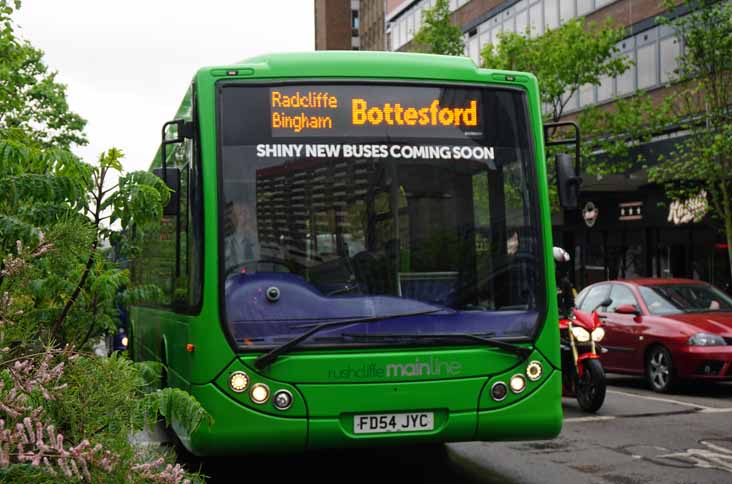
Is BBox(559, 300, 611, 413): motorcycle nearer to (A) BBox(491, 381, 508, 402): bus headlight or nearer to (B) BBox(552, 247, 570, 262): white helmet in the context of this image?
(B) BBox(552, 247, 570, 262): white helmet

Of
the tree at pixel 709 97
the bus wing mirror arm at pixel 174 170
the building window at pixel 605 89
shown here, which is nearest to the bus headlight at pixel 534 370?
the bus wing mirror arm at pixel 174 170

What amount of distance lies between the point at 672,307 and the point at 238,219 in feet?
32.6

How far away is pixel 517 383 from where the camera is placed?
7.41 meters

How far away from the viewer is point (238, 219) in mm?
7293

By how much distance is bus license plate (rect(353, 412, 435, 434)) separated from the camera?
281 inches

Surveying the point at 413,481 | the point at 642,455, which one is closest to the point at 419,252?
the point at 413,481

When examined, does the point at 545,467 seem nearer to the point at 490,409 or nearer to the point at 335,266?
the point at 490,409

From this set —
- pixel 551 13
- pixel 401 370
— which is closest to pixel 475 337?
pixel 401 370

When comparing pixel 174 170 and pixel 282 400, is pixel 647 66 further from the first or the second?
pixel 282 400

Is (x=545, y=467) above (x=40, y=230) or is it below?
below

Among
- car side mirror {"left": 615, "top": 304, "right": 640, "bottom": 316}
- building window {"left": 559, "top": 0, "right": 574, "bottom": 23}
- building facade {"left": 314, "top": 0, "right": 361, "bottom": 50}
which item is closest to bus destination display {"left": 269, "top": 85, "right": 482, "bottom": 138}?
car side mirror {"left": 615, "top": 304, "right": 640, "bottom": 316}

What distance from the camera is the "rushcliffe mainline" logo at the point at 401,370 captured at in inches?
280

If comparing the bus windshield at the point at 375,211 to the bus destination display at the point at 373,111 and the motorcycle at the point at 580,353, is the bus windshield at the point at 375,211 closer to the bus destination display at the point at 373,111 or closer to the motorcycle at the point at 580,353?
the bus destination display at the point at 373,111

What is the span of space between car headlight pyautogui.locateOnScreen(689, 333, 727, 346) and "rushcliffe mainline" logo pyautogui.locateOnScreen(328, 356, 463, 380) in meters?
8.18
